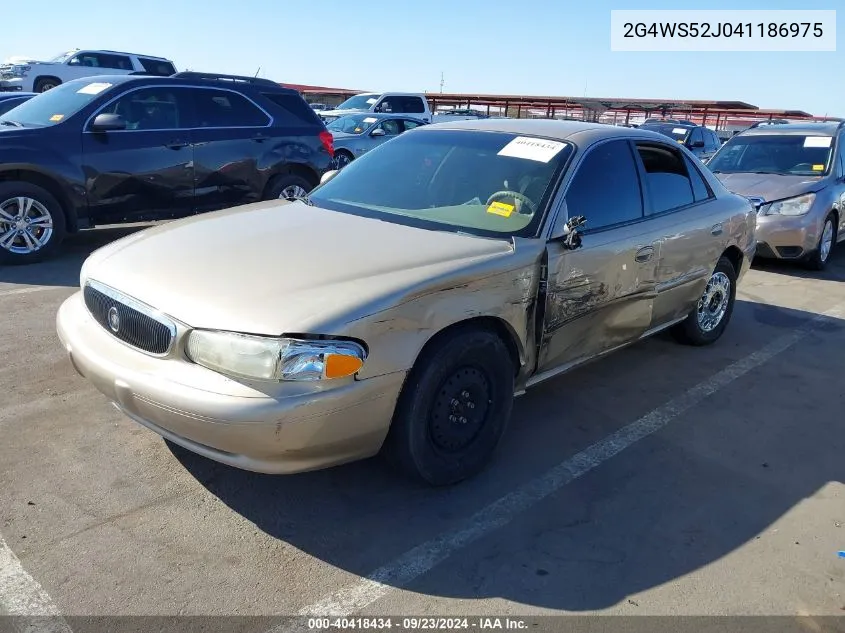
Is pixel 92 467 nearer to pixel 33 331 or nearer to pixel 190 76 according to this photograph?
pixel 33 331

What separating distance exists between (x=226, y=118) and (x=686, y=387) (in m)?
5.80

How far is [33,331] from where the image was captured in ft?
16.4

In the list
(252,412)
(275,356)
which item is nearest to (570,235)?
(275,356)

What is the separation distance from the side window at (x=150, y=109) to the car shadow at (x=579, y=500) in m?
5.06

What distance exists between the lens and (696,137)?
53.2 ft

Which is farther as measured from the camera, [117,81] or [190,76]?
[190,76]

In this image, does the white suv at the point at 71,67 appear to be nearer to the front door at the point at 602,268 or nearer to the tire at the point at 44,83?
the tire at the point at 44,83

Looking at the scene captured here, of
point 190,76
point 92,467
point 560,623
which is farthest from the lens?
point 190,76

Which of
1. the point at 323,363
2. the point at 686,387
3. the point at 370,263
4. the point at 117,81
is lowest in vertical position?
the point at 686,387

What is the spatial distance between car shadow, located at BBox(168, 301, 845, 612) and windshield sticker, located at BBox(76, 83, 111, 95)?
5.26 metres

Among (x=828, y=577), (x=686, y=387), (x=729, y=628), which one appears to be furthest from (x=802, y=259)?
(x=729, y=628)

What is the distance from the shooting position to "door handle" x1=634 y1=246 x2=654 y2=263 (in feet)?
Answer: 13.6

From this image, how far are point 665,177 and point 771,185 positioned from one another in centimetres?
485

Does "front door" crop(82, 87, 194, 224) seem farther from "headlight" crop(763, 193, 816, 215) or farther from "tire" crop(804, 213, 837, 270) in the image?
"tire" crop(804, 213, 837, 270)
